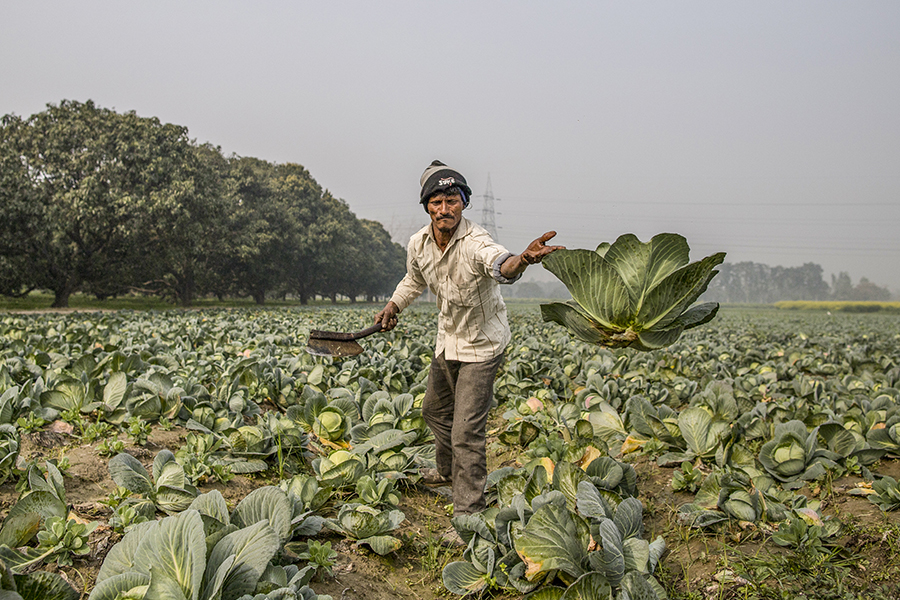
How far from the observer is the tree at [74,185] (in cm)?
2150

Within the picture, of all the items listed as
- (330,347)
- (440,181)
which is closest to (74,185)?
(330,347)

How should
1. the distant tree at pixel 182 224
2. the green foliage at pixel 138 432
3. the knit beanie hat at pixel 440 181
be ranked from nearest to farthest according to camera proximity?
the knit beanie hat at pixel 440 181
the green foliage at pixel 138 432
the distant tree at pixel 182 224

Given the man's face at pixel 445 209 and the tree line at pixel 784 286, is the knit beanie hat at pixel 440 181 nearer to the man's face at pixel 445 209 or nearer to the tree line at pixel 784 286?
the man's face at pixel 445 209

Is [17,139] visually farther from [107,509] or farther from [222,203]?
[107,509]

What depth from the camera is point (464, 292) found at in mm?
3047

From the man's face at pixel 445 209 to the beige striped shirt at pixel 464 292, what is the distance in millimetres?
76

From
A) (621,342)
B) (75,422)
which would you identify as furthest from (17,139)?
(621,342)

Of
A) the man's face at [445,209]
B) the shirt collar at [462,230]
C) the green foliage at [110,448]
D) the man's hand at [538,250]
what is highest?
the man's face at [445,209]

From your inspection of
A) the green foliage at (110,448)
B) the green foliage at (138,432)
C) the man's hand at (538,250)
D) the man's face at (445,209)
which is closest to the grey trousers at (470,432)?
the man's face at (445,209)

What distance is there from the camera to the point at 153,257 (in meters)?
27.3

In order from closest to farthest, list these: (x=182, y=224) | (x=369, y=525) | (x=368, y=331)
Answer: (x=369, y=525), (x=368, y=331), (x=182, y=224)

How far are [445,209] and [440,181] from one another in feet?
0.46

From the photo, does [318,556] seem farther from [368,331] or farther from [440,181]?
[440,181]

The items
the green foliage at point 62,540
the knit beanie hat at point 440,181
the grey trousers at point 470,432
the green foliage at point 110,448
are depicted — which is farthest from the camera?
the green foliage at point 110,448
